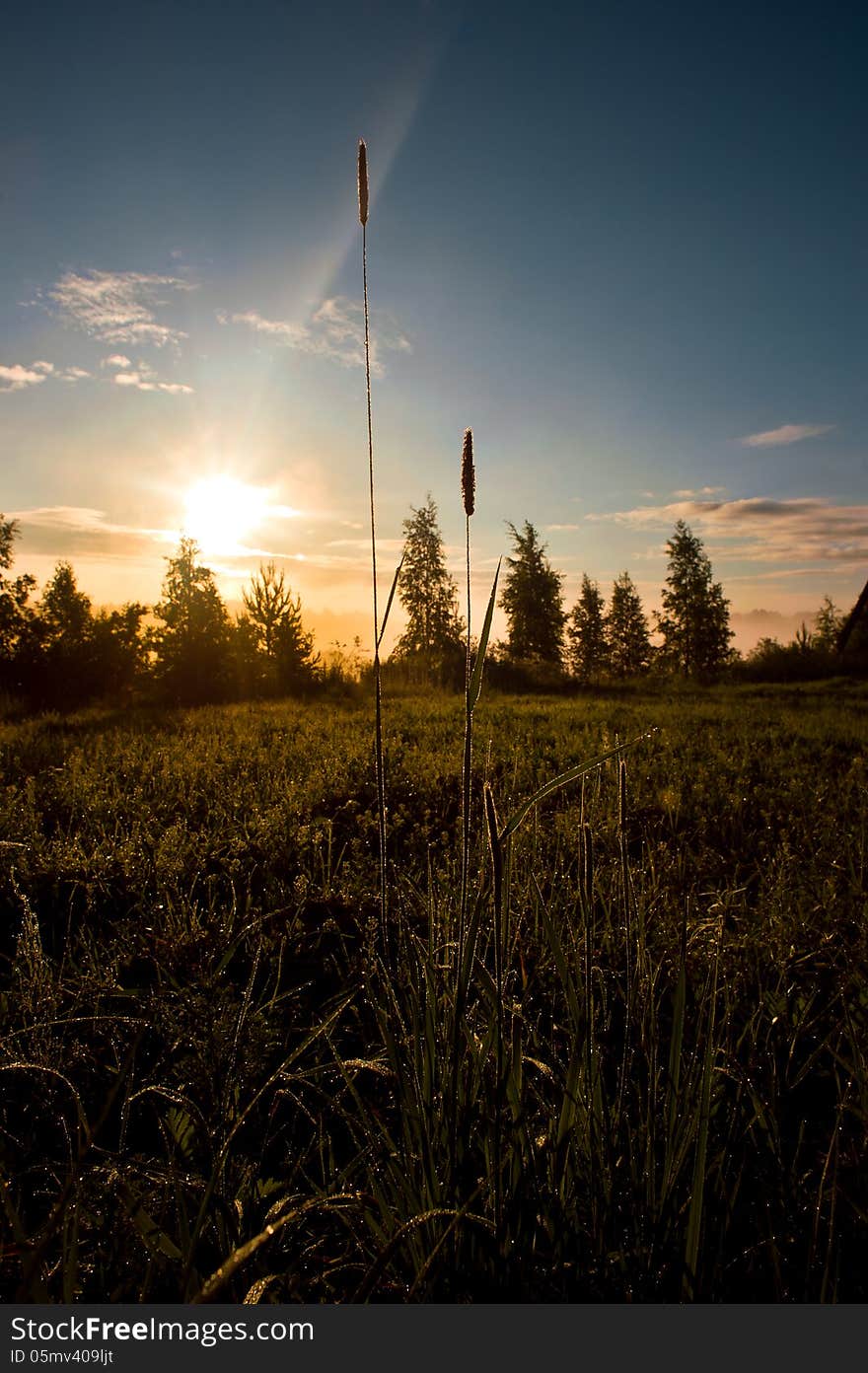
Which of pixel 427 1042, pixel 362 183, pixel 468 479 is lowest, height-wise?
pixel 427 1042

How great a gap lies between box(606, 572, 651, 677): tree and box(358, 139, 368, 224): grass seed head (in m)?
42.9

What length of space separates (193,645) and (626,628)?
33.1m

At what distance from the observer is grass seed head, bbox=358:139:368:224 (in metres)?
1.22

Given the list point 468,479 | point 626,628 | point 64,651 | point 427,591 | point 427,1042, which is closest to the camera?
point 468,479

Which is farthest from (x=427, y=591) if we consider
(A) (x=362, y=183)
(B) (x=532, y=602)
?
(A) (x=362, y=183)

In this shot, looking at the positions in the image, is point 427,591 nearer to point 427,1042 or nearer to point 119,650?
point 119,650

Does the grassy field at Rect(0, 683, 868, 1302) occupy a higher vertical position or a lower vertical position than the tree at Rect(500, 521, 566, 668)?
lower

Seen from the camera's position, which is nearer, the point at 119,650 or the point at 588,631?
the point at 119,650

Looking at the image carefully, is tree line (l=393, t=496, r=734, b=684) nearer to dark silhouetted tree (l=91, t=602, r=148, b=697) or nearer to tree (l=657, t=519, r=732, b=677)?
tree (l=657, t=519, r=732, b=677)

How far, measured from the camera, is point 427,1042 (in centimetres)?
129

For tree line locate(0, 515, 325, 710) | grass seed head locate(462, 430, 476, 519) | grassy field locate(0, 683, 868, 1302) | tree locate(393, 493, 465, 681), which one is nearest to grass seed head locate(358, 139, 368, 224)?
grass seed head locate(462, 430, 476, 519)

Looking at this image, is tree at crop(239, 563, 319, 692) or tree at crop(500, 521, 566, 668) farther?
tree at crop(500, 521, 566, 668)

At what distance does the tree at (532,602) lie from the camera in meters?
33.2
